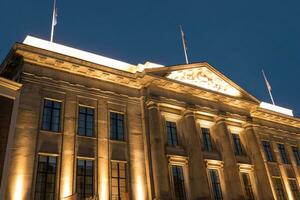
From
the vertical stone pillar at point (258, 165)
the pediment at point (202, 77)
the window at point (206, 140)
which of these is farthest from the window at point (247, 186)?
the pediment at point (202, 77)

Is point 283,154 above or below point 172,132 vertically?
below

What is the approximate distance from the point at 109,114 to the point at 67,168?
552 centimetres

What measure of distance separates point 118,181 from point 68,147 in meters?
4.07

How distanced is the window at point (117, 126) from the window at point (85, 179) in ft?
9.52

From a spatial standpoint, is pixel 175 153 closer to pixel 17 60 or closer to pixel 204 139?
pixel 204 139

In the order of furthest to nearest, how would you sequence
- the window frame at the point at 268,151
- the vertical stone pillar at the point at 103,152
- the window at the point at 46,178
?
the window frame at the point at 268,151, the vertical stone pillar at the point at 103,152, the window at the point at 46,178

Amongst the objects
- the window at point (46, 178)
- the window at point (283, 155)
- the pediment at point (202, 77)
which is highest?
the pediment at point (202, 77)

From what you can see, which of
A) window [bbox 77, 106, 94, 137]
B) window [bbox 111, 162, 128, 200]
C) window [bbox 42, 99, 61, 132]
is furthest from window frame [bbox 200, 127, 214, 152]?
window [bbox 42, 99, 61, 132]

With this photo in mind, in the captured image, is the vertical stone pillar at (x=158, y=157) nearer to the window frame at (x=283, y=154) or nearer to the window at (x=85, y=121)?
the window at (x=85, y=121)

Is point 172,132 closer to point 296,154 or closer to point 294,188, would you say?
point 294,188

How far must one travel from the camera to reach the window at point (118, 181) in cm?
2072

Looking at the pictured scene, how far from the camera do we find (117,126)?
23.6 meters

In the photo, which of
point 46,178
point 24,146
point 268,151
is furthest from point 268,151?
point 24,146

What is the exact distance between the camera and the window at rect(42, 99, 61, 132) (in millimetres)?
20672
